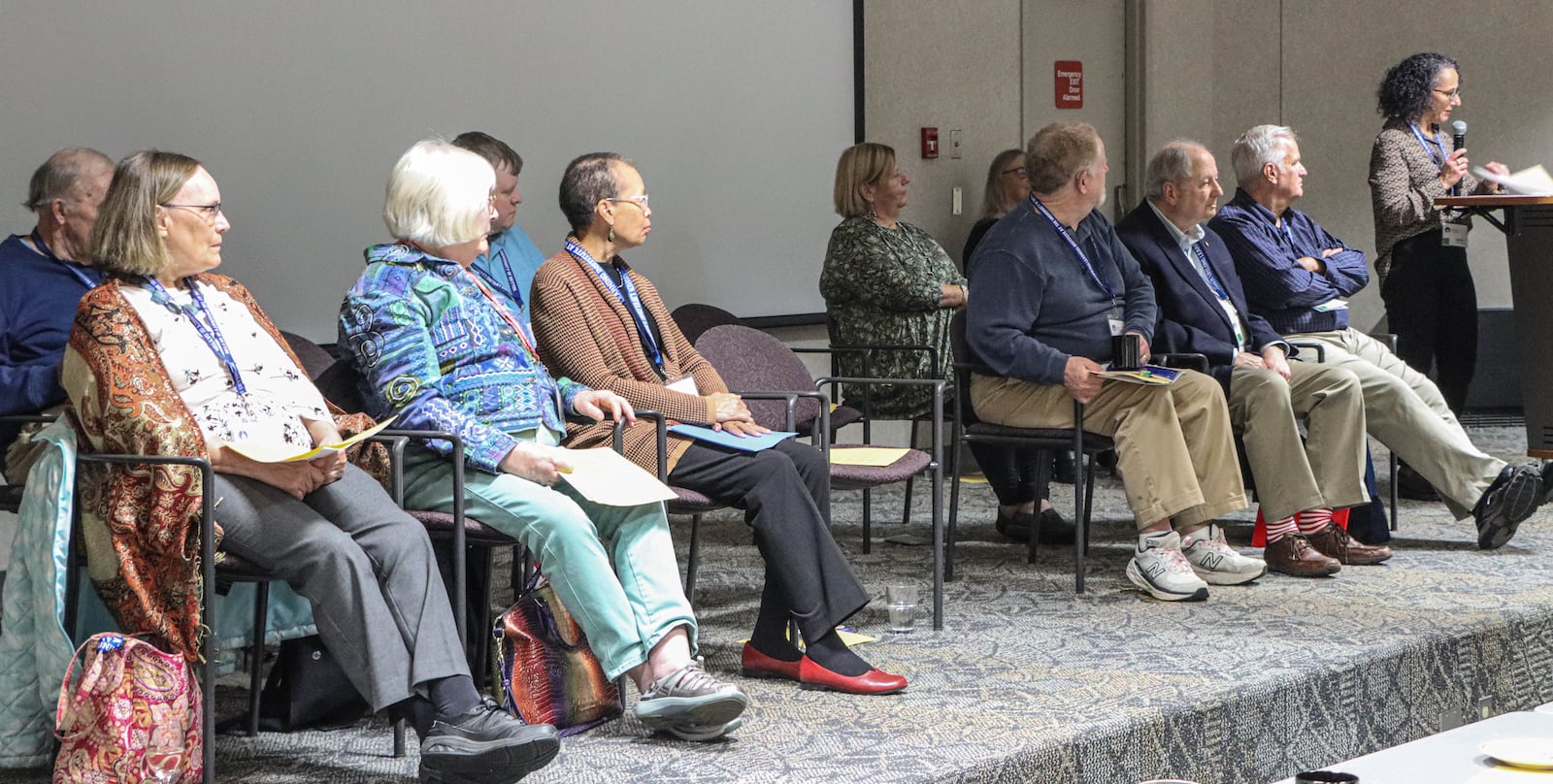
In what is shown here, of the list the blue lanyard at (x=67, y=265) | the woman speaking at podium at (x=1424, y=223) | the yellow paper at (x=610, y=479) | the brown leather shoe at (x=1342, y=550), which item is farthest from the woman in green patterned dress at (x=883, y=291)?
the blue lanyard at (x=67, y=265)

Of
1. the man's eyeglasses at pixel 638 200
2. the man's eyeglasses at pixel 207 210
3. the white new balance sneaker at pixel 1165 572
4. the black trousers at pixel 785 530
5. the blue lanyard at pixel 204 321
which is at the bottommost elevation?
the white new balance sneaker at pixel 1165 572

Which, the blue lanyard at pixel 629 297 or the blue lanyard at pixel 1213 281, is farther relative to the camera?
the blue lanyard at pixel 1213 281

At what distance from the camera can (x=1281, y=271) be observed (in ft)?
15.6

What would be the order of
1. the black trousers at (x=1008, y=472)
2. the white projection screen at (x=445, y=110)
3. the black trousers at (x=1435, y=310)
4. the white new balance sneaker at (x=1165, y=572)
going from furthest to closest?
the black trousers at (x=1435, y=310) → the black trousers at (x=1008, y=472) → the white projection screen at (x=445, y=110) → the white new balance sneaker at (x=1165, y=572)

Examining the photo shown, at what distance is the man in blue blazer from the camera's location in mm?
4262

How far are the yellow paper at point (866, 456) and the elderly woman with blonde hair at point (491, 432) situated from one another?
2.69 feet

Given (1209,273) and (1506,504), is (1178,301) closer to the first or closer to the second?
(1209,273)

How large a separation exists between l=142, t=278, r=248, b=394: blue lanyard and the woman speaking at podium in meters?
4.26

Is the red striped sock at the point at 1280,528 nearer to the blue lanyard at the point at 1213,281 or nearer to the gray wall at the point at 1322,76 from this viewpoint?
the blue lanyard at the point at 1213,281

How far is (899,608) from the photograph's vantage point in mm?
3639

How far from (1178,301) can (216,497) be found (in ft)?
9.53

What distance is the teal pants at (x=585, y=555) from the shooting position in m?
2.74

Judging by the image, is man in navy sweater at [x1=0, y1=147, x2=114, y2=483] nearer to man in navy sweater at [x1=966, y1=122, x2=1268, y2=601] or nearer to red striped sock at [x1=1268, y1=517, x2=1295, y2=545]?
man in navy sweater at [x1=966, y1=122, x2=1268, y2=601]

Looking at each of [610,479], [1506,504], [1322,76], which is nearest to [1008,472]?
[1506,504]
